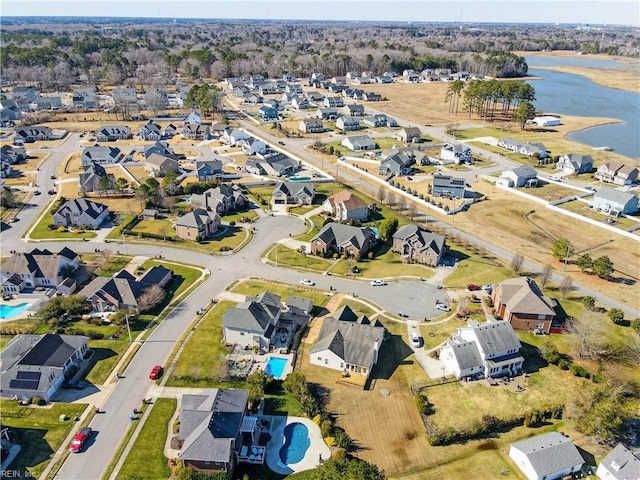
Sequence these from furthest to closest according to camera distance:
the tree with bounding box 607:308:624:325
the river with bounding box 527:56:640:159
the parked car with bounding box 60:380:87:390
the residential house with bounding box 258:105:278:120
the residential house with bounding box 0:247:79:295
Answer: the residential house with bounding box 258:105:278:120 < the river with bounding box 527:56:640:159 < the residential house with bounding box 0:247:79:295 < the tree with bounding box 607:308:624:325 < the parked car with bounding box 60:380:87:390

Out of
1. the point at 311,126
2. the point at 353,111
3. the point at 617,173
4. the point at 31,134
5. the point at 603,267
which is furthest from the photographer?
the point at 353,111

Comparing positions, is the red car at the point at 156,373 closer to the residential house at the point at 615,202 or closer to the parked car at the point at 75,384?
the parked car at the point at 75,384

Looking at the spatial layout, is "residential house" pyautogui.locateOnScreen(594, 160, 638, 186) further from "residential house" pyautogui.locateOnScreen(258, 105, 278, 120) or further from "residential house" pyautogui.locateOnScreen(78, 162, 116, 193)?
"residential house" pyautogui.locateOnScreen(78, 162, 116, 193)

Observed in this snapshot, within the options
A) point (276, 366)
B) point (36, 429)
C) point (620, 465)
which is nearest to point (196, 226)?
point (276, 366)

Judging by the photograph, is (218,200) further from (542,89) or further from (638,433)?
(542,89)

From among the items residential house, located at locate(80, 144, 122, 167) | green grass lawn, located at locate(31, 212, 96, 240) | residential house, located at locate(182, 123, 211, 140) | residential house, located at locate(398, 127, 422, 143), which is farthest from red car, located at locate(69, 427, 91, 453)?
residential house, located at locate(398, 127, 422, 143)

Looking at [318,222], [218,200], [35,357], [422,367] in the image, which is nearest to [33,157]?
[218,200]

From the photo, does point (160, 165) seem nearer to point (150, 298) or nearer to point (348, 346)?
point (150, 298)
